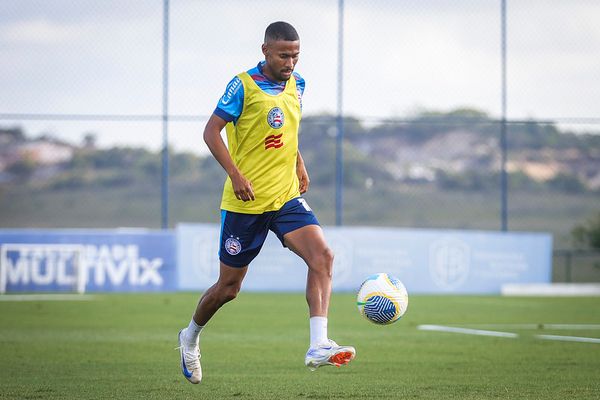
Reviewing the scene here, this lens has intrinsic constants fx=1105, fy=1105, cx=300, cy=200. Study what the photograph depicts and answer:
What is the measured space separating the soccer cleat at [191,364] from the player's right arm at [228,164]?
1342 millimetres

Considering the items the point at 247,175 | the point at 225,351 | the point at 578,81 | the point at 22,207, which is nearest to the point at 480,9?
the point at 578,81

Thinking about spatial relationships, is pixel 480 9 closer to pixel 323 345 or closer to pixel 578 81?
pixel 578 81

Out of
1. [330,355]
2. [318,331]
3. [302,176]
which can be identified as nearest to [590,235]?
[302,176]

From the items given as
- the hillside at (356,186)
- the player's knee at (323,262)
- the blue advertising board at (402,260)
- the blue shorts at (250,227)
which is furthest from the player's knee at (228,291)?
the hillside at (356,186)

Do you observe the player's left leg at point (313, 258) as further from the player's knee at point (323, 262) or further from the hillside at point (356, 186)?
the hillside at point (356, 186)

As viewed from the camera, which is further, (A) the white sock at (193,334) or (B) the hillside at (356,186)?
(B) the hillside at (356,186)

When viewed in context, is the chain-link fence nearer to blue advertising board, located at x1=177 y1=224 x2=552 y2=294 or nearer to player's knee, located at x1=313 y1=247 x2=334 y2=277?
blue advertising board, located at x1=177 y1=224 x2=552 y2=294

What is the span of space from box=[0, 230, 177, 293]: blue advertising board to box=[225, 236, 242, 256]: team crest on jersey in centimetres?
1210

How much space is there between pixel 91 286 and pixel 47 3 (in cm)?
735

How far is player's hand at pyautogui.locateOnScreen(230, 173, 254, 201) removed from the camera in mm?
7535

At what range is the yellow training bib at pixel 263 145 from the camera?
25.7ft

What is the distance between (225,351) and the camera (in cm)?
1071

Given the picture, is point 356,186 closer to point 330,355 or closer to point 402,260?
point 402,260

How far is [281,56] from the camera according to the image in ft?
25.5
